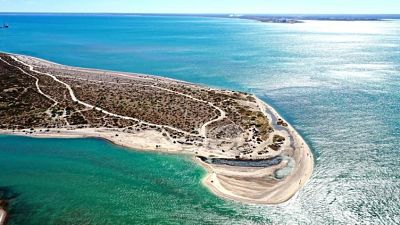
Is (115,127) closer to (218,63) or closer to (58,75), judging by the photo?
(58,75)

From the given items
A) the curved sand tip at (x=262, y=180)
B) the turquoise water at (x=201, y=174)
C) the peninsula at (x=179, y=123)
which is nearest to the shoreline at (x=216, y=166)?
the curved sand tip at (x=262, y=180)

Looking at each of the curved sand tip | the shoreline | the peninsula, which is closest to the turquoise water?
the shoreline

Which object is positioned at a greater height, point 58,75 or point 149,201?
point 58,75

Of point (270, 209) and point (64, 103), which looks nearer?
point (270, 209)

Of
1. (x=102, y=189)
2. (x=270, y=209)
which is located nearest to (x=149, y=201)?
(x=102, y=189)

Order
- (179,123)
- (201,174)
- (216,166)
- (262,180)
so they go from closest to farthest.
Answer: (262,180) → (201,174) → (216,166) → (179,123)

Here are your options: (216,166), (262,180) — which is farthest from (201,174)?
(262,180)

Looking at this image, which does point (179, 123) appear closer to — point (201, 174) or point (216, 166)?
point (216, 166)

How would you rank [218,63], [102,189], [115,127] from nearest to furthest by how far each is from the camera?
1. [102,189]
2. [115,127]
3. [218,63]
